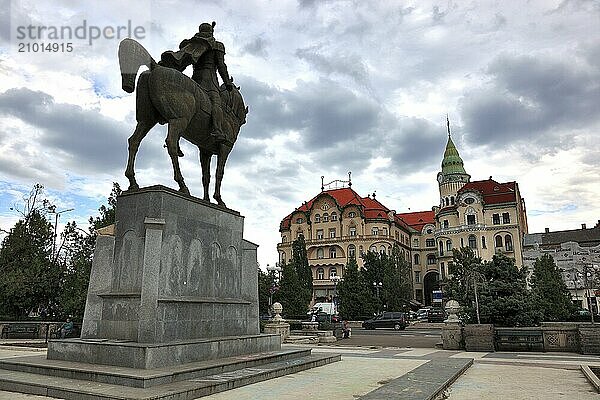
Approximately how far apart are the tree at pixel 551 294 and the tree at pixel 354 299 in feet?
55.3

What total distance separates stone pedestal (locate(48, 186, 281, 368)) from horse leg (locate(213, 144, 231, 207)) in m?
1.32

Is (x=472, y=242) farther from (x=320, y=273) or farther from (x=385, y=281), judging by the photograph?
(x=320, y=273)

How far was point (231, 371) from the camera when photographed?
31.0 ft

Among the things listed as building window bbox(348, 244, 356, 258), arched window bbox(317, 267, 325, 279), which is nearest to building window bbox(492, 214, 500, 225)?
building window bbox(348, 244, 356, 258)

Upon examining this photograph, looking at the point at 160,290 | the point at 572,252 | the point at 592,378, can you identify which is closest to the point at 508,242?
the point at 572,252

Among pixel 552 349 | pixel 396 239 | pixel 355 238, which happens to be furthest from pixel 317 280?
pixel 552 349

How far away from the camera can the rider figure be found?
11805mm

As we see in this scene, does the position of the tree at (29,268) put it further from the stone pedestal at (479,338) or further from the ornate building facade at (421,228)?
the ornate building facade at (421,228)

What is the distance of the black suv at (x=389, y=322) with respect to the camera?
40.7 m

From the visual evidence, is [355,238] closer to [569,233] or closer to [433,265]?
[433,265]

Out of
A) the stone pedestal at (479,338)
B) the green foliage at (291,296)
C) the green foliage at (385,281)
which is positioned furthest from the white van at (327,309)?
the stone pedestal at (479,338)

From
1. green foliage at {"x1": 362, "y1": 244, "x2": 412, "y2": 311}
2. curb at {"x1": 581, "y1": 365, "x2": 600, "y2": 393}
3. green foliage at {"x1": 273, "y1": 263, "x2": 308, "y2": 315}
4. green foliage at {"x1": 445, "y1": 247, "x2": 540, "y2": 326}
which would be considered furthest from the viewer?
green foliage at {"x1": 362, "y1": 244, "x2": 412, "y2": 311}

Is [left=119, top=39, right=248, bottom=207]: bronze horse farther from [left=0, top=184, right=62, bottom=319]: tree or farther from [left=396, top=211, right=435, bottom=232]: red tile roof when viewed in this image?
[left=396, top=211, right=435, bottom=232]: red tile roof

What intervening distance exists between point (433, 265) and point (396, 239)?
10.8m
